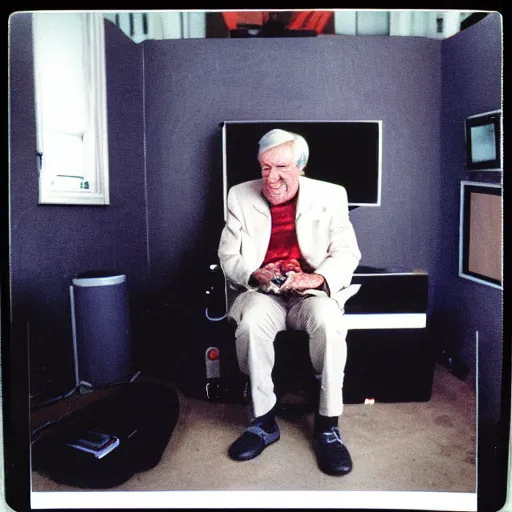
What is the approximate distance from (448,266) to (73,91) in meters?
1.05

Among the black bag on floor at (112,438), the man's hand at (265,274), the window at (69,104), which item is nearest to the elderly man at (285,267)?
the man's hand at (265,274)

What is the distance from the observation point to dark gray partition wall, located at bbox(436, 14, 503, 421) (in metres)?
0.97

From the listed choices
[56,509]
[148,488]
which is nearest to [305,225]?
[148,488]

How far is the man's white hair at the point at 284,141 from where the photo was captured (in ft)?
3.49

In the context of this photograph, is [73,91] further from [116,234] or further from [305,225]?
[305,225]

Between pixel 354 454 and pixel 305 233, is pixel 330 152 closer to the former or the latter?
pixel 305 233

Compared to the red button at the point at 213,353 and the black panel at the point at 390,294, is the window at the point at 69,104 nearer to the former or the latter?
the red button at the point at 213,353

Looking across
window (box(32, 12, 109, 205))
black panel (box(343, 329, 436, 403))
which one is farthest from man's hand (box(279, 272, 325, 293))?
window (box(32, 12, 109, 205))

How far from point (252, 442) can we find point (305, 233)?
570 millimetres

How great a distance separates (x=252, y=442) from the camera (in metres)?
1.07

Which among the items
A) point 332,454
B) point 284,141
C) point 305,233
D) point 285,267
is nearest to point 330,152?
point 284,141

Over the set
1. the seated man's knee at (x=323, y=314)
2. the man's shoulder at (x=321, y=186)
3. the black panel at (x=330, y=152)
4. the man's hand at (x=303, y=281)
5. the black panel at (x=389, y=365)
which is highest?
the black panel at (x=330, y=152)

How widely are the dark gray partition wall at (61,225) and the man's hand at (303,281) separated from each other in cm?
39

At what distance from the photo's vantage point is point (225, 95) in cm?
104
